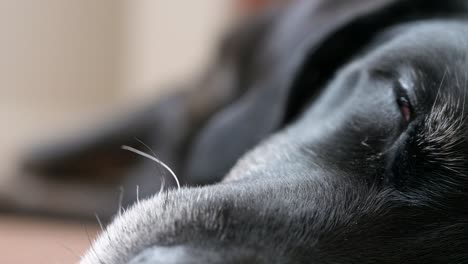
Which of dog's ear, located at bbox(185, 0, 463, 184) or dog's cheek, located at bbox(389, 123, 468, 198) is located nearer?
dog's cheek, located at bbox(389, 123, 468, 198)

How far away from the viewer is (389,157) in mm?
1112

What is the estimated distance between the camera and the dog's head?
91 centimetres

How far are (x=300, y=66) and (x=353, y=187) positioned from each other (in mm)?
546

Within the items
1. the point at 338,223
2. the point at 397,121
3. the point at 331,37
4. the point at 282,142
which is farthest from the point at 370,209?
the point at 331,37

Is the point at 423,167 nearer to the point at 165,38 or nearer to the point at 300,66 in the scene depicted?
the point at 300,66

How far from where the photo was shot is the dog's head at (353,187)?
2.97 feet

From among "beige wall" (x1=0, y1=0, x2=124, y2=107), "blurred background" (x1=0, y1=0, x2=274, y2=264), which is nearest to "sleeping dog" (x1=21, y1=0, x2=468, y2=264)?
"blurred background" (x1=0, y1=0, x2=274, y2=264)

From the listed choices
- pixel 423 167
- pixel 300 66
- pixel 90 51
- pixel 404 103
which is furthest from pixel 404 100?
pixel 90 51

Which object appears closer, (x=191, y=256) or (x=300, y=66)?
(x=191, y=256)

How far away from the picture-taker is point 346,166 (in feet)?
3.72

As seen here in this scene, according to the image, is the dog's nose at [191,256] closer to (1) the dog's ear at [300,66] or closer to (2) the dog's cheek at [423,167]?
(2) the dog's cheek at [423,167]

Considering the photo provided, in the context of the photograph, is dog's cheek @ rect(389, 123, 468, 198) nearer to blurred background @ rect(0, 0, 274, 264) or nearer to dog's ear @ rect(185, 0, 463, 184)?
dog's ear @ rect(185, 0, 463, 184)

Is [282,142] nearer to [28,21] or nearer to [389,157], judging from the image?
[389,157]

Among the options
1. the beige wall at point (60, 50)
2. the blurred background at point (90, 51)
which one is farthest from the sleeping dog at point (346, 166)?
the beige wall at point (60, 50)
